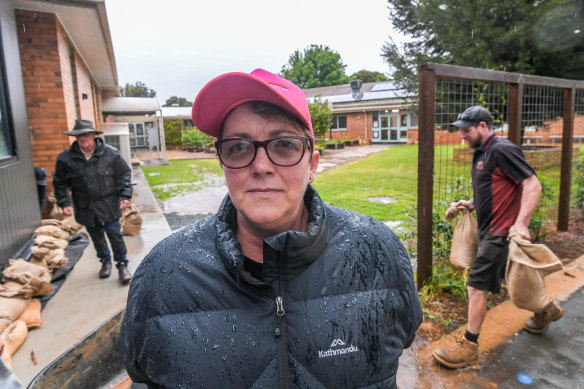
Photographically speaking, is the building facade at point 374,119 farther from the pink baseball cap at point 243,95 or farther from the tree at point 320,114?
the pink baseball cap at point 243,95

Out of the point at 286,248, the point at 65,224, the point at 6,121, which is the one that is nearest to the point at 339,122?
the point at 65,224

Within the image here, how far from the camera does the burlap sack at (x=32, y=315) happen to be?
3.49 m

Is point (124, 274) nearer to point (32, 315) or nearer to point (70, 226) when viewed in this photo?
point (32, 315)

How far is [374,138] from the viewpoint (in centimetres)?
3212

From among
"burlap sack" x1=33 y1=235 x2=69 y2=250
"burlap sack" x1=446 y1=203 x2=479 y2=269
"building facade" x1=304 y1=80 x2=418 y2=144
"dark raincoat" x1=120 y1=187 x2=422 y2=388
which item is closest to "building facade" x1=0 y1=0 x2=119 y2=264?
"burlap sack" x1=33 y1=235 x2=69 y2=250

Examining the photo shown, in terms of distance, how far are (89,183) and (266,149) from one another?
4.15 meters

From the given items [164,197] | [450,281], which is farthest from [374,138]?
[450,281]

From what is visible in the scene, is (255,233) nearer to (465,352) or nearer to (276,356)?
(276,356)

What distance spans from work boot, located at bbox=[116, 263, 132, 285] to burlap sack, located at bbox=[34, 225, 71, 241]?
181 cm

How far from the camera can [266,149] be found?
4.01 feet

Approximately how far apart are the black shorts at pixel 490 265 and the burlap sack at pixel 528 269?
0.11 metres

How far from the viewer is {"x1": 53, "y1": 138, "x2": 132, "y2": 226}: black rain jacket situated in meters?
4.59

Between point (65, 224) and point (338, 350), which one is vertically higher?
point (338, 350)

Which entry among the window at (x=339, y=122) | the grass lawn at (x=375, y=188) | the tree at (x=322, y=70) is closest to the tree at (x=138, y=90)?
the tree at (x=322, y=70)
